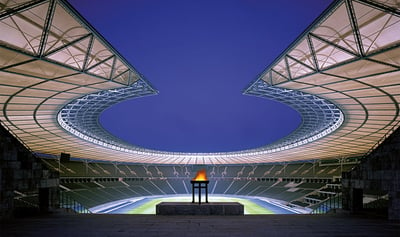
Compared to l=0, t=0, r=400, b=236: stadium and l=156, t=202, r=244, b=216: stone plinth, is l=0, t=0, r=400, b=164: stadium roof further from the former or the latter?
l=156, t=202, r=244, b=216: stone plinth

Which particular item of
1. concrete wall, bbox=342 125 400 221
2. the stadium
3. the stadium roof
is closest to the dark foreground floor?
the stadium

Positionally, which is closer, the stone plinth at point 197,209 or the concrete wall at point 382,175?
the concrete wall at point 382,175

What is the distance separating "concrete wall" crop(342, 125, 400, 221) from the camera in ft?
57.2

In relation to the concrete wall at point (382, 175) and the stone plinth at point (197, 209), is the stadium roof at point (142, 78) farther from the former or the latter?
the stone plinth at point (197, 209)

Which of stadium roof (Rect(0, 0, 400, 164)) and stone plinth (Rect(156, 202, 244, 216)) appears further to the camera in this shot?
stone plinth (Rect(156, 202, 244, 216))

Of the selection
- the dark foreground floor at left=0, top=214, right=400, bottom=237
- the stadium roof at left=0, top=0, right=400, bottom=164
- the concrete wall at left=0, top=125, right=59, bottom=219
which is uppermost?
the stadium roof at left=0, top=0, right=400, bottom=164

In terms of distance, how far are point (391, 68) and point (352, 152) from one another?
4941 cm

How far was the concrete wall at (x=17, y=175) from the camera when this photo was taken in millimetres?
17656

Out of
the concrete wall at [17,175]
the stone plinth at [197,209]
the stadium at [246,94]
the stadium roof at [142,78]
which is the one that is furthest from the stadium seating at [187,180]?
the stone plinth at [197,209]

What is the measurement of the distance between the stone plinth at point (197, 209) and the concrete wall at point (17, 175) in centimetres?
799

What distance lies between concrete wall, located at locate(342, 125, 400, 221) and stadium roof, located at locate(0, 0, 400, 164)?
5484mm

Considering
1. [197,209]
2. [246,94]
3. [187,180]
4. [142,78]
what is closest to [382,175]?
[197,209]

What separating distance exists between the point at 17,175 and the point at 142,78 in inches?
638

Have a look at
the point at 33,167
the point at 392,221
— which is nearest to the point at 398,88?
the point at 392,221
